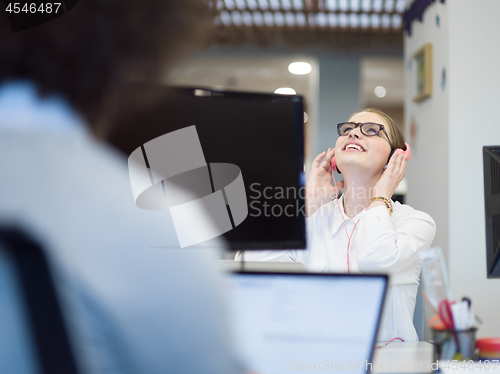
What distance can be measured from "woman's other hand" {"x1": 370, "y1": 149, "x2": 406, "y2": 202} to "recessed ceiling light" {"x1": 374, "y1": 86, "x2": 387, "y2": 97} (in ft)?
15.0

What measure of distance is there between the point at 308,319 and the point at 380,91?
220 inches

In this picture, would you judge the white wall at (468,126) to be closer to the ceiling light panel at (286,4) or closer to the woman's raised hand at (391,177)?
the woman's raised hand at (391,177)

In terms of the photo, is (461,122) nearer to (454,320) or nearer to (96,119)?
(454,320)

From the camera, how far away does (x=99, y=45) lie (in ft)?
0.96

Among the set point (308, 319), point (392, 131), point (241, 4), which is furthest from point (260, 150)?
point (241, 4)

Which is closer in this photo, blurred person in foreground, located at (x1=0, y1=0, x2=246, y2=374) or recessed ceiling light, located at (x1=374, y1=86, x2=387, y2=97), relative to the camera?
blurred person in foreground, located at (x1=0, y1=0, x2=246, y2=374)

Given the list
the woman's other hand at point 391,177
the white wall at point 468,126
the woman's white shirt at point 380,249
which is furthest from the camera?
the white wall at point 468,126

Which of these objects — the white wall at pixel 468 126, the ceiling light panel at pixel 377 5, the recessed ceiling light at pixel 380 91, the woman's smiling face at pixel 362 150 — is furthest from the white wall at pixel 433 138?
the recessed ceiling light at pixel 380 91

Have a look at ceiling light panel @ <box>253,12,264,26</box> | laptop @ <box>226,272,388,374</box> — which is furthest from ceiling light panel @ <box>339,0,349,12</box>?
laptop @ <box>226,272,388,374</box>

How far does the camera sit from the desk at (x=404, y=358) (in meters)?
0.66

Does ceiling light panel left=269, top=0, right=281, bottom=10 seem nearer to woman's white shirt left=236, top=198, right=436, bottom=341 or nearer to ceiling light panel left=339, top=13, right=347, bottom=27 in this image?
ceiling light panel left=339, top=13, right=347, bottom=27

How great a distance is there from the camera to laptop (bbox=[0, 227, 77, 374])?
323 mm

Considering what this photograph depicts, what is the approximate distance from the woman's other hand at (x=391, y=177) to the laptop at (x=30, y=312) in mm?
897

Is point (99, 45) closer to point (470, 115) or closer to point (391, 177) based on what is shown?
point (391, 177)
